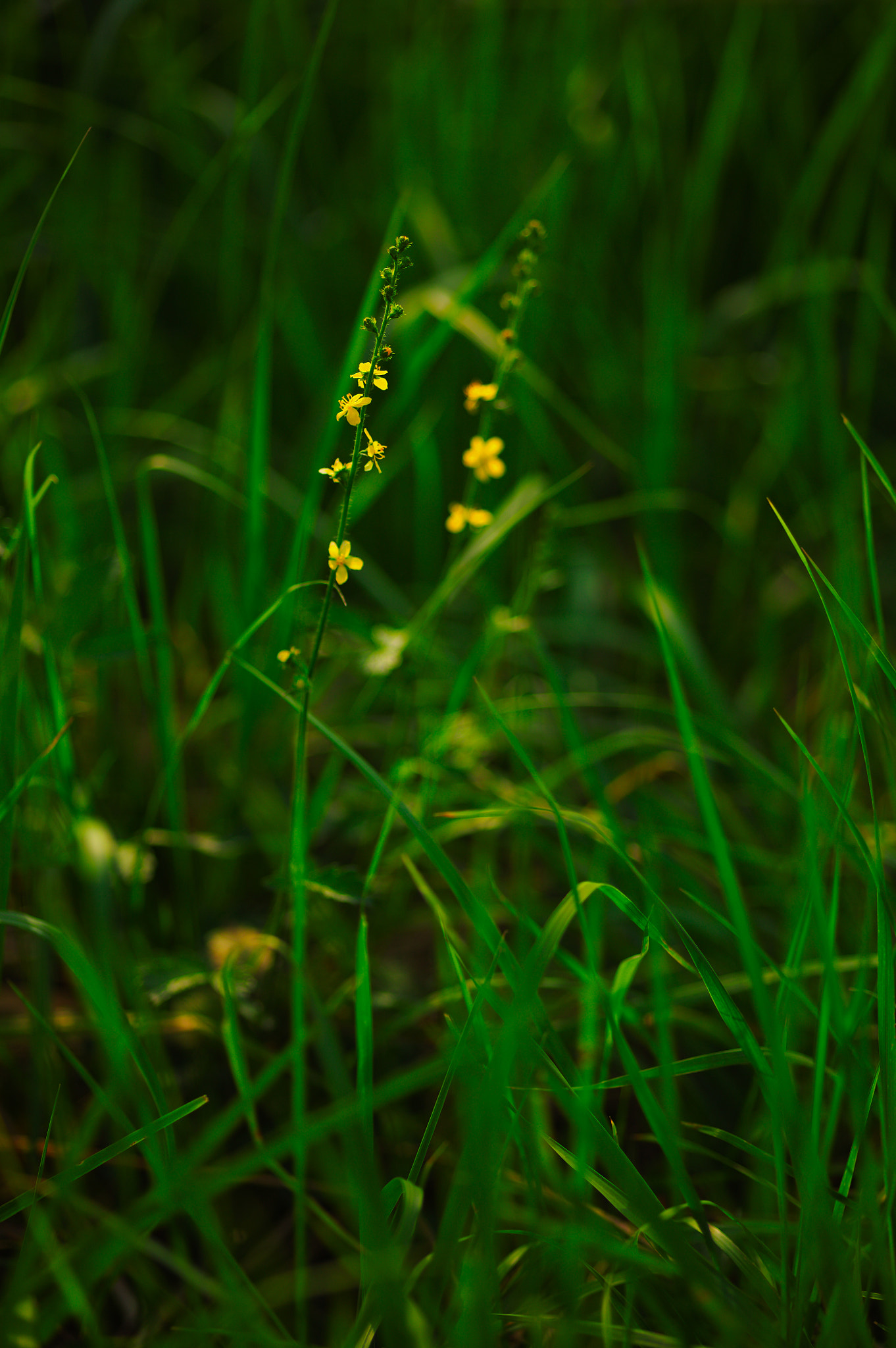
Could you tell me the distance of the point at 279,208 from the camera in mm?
883

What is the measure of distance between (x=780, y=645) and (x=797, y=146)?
0.97 metres

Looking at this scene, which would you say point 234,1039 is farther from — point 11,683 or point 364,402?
point 364,402

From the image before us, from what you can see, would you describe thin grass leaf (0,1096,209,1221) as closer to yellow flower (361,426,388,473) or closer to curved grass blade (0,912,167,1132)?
curved grass blade (0,912,167,1132)

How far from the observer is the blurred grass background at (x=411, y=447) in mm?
843

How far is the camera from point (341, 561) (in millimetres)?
602

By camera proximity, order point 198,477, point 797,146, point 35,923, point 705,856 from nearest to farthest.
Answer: point 35,923
point 198,477
point 705,856
point 797,146

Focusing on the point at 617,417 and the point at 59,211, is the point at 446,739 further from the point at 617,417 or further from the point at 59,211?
the point at 59,211

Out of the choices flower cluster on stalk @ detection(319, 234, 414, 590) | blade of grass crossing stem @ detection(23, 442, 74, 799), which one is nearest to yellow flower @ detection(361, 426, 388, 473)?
flower cluster on stalk @ detection(319, 234, 414, 590)

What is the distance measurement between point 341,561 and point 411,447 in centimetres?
55

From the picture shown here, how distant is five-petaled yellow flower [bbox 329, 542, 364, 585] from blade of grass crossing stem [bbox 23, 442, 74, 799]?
236mm

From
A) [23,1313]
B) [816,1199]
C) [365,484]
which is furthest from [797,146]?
[23,1313]

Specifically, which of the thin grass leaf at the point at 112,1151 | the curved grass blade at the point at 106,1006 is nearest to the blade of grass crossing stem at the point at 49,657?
the curved grass blade at the point at 106,1006

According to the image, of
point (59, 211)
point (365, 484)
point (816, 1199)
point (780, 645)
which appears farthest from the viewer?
point (59, 211)

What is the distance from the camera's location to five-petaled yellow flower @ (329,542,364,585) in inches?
23.4
